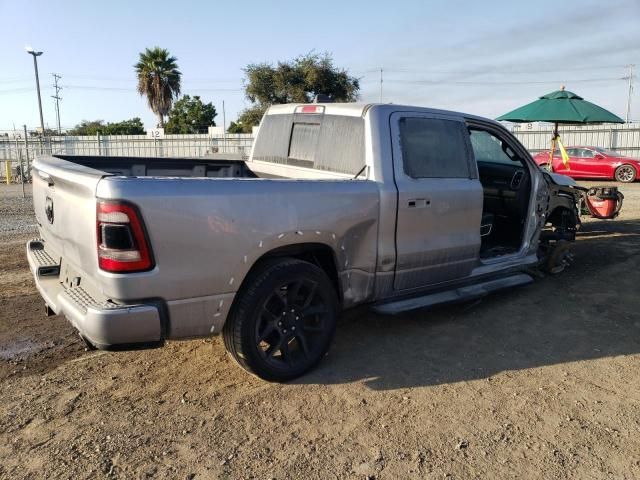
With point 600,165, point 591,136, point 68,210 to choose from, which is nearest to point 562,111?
point 68,210

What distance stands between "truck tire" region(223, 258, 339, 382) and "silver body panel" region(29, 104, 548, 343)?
14 centimetres

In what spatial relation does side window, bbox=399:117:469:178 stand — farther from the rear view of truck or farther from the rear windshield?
the rear view of truck

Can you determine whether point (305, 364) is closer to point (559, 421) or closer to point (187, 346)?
point (187, 346)

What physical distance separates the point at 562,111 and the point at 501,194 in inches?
159

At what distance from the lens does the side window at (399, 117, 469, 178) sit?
426cm

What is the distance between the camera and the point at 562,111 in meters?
9.22

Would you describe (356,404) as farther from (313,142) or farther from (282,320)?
(313,142)

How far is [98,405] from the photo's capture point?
11.0 ft

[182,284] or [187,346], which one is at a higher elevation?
[182,284]

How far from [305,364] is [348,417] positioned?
0.59m

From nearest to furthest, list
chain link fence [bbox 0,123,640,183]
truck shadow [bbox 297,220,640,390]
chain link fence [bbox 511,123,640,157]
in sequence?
truck shadow [bbox 297,220,640,390]
chain link fence [bbox 0,123,640,183]
chain link fence [bbox 511,123,640,157]

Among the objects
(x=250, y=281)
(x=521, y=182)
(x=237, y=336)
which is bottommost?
(x=237, y=336)

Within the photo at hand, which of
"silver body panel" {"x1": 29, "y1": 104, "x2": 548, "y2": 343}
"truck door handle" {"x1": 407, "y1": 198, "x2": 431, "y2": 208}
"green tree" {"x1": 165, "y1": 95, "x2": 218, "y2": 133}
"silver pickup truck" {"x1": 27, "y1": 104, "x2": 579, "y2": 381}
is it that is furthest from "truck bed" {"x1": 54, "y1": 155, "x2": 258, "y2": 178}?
"green tree" {"x1": 165, "y1": 95, "x2": 218, "y2": 133}

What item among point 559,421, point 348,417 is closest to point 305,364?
point 348,417
